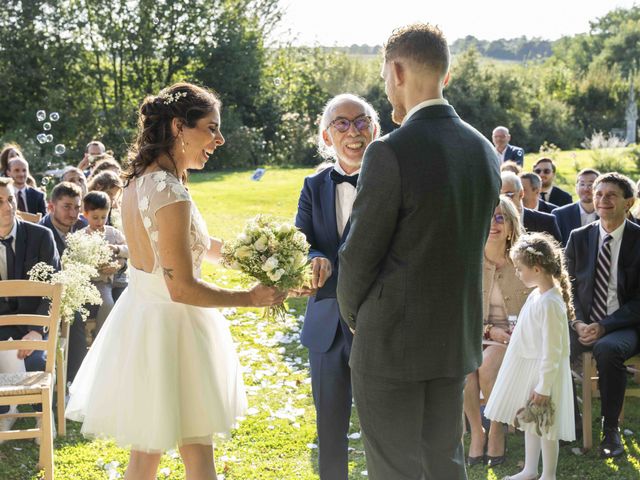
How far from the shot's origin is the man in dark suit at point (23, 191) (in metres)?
9.88

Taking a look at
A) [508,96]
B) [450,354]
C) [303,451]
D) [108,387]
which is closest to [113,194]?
[303,451]

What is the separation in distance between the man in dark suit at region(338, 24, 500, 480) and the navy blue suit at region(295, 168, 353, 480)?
941 millimetres

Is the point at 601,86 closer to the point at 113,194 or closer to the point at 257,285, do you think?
the point at 113,194

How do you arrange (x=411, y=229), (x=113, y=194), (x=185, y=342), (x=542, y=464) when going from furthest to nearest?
(x=113, y=194) < (x=542, y=464) < (x=185, y=342) < (x=411, y=229)

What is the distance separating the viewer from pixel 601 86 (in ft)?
137

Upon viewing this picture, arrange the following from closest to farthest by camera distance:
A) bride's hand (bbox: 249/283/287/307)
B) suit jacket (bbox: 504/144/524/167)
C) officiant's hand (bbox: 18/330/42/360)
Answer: bride's hand (bbox: 249/283/287/307) < officiant's hand (bbox: 18/330/42/360) < suit jacket (bbox: 504/144/524/167)

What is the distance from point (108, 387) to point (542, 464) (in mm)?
3392

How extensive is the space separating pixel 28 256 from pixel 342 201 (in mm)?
3537

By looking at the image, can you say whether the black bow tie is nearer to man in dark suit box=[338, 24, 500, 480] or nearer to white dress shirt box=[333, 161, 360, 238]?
white dress shirt box=[333, 161, 360, 238]

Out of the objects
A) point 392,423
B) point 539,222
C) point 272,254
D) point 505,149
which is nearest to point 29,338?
point 272,254

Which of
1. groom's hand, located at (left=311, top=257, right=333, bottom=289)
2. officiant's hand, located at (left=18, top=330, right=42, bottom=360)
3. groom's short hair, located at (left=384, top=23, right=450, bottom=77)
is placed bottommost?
officiant's hand, located at (left=18, top=330, right=42, bottom=360)

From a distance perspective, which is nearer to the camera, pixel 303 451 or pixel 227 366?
pixel 227 366

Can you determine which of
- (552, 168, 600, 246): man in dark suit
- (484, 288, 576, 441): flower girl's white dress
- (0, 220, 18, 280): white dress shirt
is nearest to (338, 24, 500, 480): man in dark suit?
(484, 288, 576, 441): flower girl's white dress

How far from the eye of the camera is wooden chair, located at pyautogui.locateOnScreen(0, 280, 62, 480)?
525 centimetres
